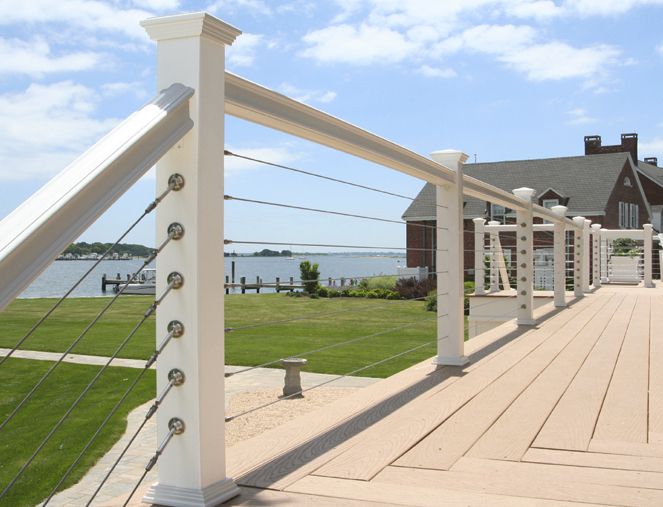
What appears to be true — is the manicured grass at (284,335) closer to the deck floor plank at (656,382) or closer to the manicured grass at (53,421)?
the manicured grass at (53,421)

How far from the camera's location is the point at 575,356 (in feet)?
14.4

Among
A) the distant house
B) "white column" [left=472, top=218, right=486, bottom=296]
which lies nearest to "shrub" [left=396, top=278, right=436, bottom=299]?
the distant house

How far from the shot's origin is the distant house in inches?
1189

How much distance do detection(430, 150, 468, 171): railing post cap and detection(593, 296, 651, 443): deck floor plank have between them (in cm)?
148

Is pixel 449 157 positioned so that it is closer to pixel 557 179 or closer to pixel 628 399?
pixel 628 399

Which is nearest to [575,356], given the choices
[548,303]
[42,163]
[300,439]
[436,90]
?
[300,439]

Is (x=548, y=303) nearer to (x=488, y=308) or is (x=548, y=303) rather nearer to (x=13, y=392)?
(x=488, y=308)

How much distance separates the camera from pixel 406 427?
254 centimetres

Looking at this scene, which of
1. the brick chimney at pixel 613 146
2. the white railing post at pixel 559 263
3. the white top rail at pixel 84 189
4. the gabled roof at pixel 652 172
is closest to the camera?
the white top rail at pixel 84 189

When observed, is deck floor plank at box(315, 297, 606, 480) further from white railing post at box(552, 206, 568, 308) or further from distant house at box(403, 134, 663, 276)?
distant house at box(403, 134, 663, 276)

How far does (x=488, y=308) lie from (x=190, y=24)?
8.11 metres

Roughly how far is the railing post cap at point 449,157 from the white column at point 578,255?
6.09 m

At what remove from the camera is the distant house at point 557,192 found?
30195mm

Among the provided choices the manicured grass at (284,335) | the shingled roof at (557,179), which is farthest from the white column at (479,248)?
the shingled roof at (557,179)
